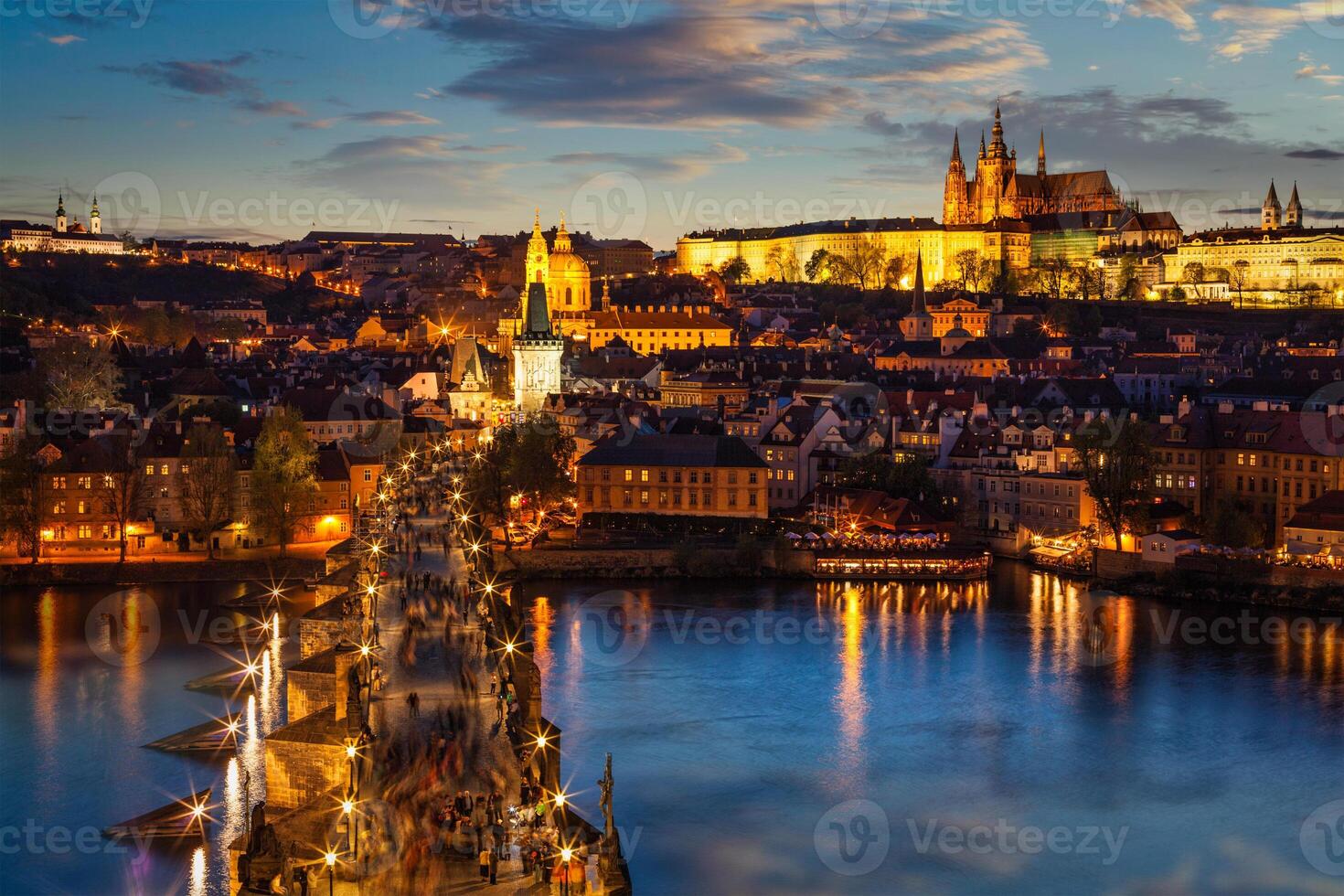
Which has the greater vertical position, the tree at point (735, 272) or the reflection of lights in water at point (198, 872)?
the tree at point (735, 272)

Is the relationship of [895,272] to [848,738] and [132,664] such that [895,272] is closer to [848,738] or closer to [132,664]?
[132,664]

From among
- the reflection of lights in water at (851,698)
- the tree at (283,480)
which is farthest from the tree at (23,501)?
the reflection of lights in water at (851,698)

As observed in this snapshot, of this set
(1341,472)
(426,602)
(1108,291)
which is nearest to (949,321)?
(1108,291)

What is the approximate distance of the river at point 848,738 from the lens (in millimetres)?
8859

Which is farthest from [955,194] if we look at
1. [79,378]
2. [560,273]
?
[79,378]

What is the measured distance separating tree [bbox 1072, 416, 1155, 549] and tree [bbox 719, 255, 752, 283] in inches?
1643

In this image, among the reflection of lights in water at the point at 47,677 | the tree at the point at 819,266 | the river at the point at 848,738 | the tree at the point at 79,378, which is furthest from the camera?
the tree at the point at 819,266

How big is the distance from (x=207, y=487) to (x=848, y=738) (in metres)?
9.15

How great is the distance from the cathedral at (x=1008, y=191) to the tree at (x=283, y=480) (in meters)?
44.0

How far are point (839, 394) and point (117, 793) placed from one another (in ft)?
57.4

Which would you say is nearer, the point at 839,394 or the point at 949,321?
the point at 839,394

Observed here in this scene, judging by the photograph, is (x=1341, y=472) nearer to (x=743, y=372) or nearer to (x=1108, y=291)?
(x=743, y=372)

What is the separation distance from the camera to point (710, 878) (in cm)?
842

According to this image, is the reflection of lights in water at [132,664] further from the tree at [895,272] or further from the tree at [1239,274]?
the tree at [1239,274]
